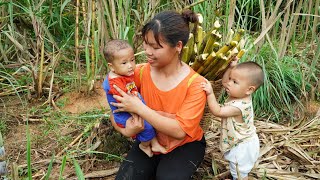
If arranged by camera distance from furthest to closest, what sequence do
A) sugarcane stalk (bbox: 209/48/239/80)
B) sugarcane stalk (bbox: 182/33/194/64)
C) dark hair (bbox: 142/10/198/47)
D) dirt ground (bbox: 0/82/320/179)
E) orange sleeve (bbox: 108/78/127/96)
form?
dirt ground (bbox: 0/82/320/179) < sugarcane stalk (bbox: 182/33/194/64) < sugarcane stalk (bbox: 209/48/239/80) < orange sleeve (bbox: 108/78/127/96) < dark hair (bbox: 142/10/198/47)

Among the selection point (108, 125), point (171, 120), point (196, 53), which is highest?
point (196, 53)

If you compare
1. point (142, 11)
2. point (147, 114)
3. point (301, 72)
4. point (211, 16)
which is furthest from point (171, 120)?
point (301, 72)

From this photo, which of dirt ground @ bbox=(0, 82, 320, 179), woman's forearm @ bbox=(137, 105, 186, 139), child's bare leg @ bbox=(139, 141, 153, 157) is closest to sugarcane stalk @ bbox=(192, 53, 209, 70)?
woman's forearm @ bbox=(137, 105, 186, 139)

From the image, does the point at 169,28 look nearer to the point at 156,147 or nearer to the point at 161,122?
the point at 161,122

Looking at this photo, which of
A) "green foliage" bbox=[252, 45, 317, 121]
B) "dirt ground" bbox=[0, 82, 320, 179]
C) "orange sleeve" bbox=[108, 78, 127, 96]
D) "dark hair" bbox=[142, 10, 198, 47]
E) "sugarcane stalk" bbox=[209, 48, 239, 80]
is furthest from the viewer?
"green foliage" bbox=[252, 45, 317, 121]

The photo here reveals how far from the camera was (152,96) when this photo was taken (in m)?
2.09

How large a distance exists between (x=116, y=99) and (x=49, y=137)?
1.09 meters

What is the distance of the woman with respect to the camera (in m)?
1.90

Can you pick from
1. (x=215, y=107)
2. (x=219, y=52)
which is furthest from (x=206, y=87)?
(x=219, y=52)

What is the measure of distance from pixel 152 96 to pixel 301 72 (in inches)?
69.7

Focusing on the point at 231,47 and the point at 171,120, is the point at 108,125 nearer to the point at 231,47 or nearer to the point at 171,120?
the point at 171,120

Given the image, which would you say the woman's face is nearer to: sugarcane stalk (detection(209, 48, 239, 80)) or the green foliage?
sugarcane stalk (detection(209, 48, 239, 80))

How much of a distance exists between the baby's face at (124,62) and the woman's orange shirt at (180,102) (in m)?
0.19

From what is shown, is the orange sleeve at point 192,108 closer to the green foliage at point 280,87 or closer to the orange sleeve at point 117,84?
the orange sleeve at point 117,84
